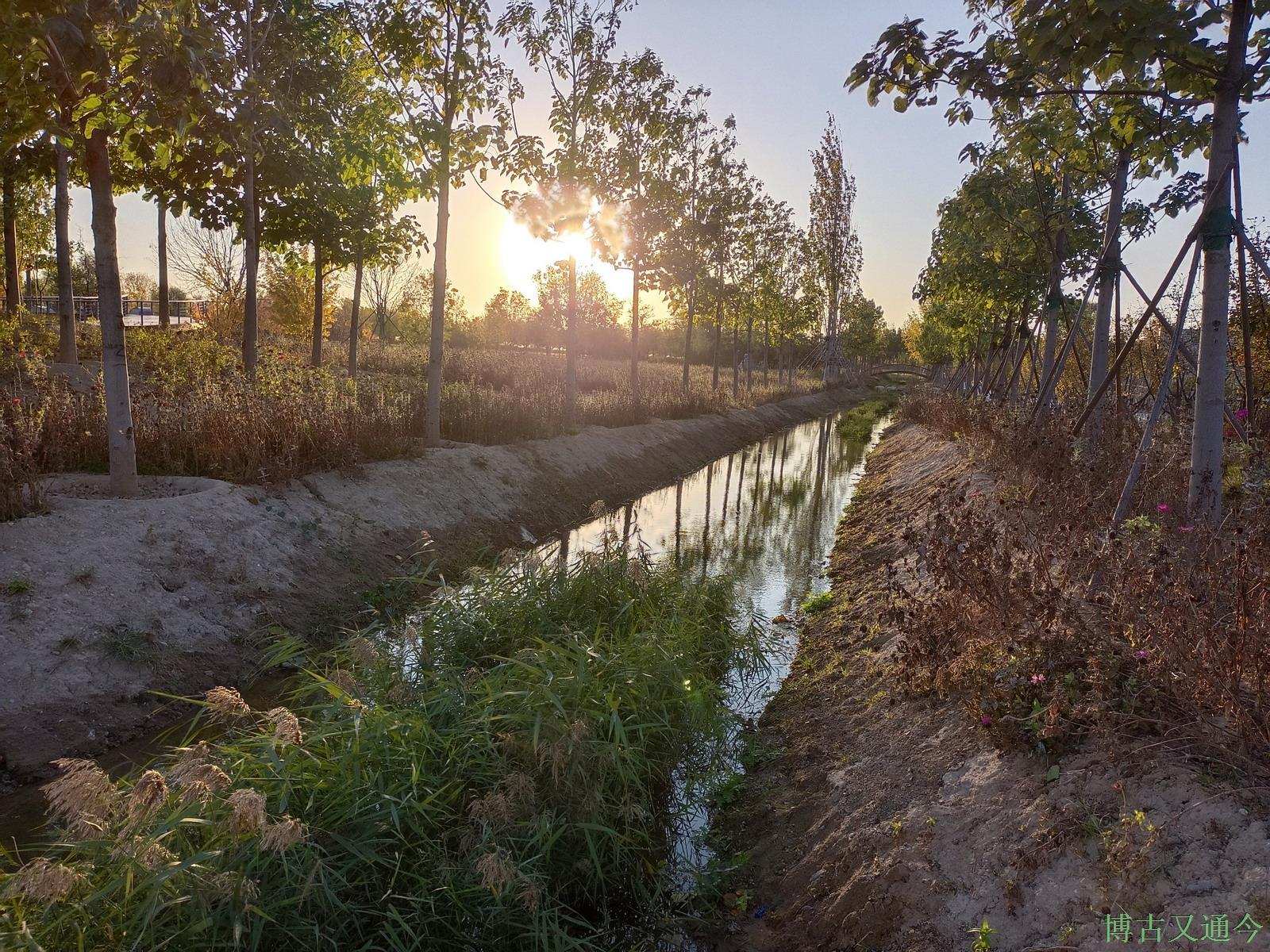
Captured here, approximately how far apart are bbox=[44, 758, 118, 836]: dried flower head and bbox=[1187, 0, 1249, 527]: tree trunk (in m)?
6.04

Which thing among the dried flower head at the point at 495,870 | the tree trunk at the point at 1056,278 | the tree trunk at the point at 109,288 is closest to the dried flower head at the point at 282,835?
the dried flower head at the point at 495,870

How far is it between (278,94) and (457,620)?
524 cm

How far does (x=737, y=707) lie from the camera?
5852 millimetres

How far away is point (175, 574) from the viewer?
6.37 m

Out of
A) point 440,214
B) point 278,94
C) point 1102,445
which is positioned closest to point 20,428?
point 278,94

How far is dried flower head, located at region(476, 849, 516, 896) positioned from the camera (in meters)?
2.78

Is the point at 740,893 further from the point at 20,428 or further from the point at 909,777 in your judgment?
the point at 20,428

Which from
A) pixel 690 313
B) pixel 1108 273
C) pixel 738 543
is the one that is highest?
pixel 690 313

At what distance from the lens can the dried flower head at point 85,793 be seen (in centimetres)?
253

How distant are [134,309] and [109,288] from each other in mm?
42680

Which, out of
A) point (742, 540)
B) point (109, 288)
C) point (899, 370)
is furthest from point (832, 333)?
point (899, 370)

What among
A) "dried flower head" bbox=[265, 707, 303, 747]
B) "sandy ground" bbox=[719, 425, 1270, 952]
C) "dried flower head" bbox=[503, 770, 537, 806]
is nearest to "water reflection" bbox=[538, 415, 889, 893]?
"sandy ground" bbox=[719, 425, 1270, 952]

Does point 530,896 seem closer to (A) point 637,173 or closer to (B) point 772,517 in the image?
(B) point 772,517

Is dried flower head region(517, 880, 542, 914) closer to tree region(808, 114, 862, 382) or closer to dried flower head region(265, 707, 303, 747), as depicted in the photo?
dried flower head region(265, 707, 303, 747)
